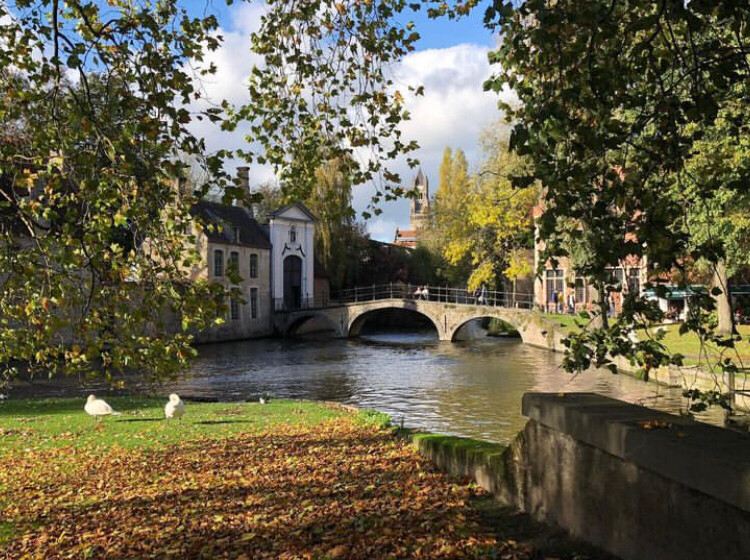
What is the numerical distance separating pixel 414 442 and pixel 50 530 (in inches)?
168

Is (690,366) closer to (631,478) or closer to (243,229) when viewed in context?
(631,478)

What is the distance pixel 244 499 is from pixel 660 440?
398 cm

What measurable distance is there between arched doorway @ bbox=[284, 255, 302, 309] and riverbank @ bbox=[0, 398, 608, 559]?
36.3 metres

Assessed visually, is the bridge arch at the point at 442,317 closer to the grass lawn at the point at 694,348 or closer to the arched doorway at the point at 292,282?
the arched doorway at the point at 292,282

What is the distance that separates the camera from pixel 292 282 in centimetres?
4741

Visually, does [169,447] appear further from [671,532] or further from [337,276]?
[337,276]

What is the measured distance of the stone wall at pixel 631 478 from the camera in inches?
115

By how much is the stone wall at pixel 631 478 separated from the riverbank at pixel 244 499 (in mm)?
252

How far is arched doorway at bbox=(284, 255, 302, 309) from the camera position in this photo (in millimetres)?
46969

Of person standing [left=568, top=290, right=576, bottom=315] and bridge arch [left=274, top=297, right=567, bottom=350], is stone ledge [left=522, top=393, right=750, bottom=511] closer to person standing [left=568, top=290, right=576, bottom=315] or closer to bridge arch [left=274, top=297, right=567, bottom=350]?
bridge arch [left=274, top=297, right=567, bottom=350]

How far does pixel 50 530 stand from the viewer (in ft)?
17.7

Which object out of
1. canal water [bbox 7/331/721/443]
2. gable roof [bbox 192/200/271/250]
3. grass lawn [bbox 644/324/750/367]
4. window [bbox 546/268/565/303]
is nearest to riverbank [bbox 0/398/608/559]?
canal water [bbox 7/331/721/443]

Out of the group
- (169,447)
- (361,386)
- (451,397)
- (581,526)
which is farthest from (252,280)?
(581,526)

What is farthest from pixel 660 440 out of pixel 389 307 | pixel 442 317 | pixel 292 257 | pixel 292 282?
pixel 292 282
